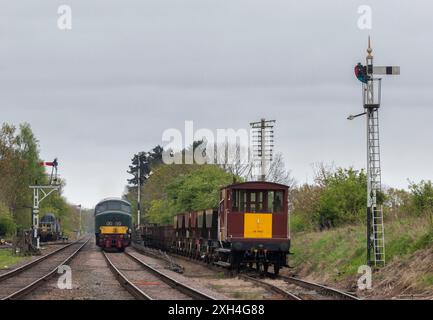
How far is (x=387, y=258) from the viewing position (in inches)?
963

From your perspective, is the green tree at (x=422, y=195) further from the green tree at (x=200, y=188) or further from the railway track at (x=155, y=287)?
the green tree at (x=200, y=188)

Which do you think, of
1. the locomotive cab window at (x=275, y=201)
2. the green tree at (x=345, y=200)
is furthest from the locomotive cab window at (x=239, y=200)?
the green tree at (x=345, y=200)

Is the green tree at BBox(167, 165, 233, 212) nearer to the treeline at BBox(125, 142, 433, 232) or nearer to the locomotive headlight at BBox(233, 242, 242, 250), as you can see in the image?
the treeline at BBox(125, 142, 433, 232)

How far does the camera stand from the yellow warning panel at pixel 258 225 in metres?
28.6

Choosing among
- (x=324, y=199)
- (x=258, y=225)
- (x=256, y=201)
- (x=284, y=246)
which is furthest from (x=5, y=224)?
(x=284, y=246)

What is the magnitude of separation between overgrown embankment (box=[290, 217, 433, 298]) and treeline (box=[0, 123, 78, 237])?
32.8 meters

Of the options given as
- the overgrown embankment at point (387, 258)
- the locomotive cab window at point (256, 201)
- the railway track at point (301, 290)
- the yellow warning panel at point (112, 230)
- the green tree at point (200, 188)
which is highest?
the green tree at point (200, 188)

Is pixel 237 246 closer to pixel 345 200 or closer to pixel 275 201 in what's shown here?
pixel 275 201

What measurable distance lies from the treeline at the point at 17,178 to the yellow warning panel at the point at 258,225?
112ft

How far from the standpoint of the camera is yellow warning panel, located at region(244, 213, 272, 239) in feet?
93.8

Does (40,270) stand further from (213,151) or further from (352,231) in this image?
(213,151)

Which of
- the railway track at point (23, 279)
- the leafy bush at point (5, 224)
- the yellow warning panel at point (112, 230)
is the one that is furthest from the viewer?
the leafy bush at point (5, 224)

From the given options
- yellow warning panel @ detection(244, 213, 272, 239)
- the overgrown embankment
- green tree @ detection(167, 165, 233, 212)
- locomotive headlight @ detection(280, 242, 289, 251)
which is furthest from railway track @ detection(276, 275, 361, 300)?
green tree @ detection(167, 165, 233, 212)
